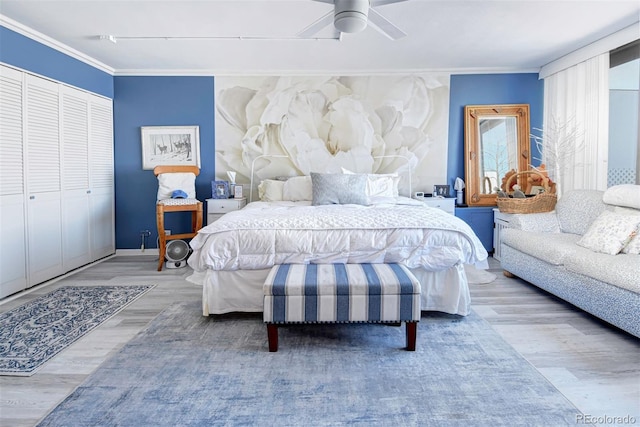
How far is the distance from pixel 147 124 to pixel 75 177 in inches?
47.8

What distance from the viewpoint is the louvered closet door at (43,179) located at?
145 inches

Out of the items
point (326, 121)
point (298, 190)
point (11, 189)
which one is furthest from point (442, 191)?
point (11, 189)

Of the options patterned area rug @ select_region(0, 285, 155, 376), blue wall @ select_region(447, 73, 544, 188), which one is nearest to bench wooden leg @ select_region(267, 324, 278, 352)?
patterned area rug @ select_region(0, 285, 155, 376)

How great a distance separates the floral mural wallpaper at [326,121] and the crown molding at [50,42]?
1406mm

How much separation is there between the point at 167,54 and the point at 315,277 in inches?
134

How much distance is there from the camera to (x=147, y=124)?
518 centimetres

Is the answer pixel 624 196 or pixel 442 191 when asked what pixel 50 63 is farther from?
pixel 624 196

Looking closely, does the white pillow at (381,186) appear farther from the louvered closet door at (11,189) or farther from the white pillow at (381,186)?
the louvered closet door at (11,189)

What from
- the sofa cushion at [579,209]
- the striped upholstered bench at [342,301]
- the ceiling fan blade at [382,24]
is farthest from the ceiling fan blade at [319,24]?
the sofa cushion at [579,209]

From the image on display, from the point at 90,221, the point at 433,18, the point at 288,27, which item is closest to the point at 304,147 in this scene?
the point at 288,27

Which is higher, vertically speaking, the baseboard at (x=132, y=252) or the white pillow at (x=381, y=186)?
the white pillow at (x=381, y=186)

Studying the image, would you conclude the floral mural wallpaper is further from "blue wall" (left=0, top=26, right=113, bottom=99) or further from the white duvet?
the white duvet

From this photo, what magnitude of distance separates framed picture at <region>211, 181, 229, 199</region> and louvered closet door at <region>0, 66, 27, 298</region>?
1.94 meters

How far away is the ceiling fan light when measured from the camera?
2.46 metres
